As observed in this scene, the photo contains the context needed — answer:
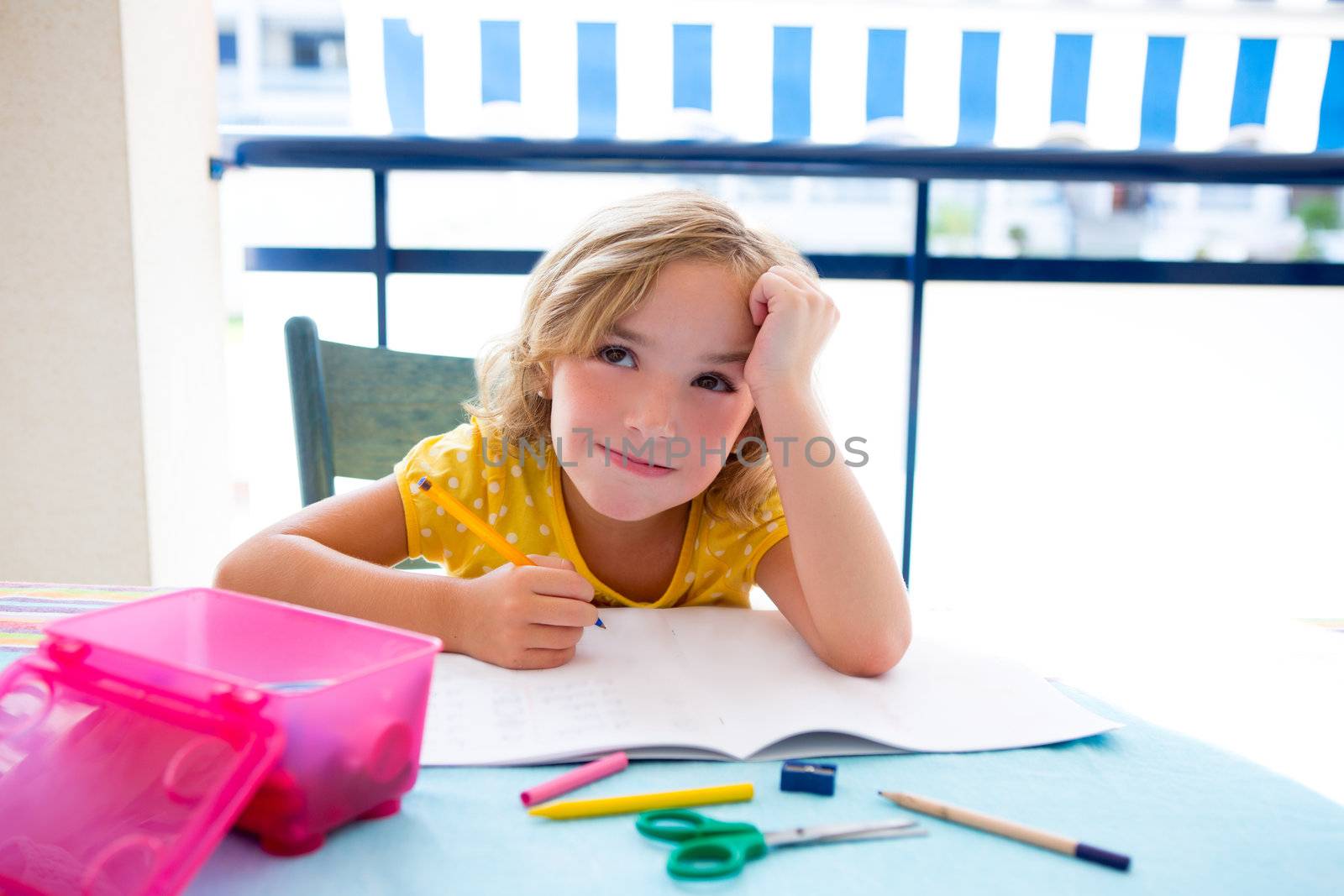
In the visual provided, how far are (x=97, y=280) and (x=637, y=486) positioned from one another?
4.87 ft

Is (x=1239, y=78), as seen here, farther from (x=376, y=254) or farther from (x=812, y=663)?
(x=812, y=663)

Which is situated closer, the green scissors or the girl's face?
the green scissors

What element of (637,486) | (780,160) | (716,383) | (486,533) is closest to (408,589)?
(486,533)

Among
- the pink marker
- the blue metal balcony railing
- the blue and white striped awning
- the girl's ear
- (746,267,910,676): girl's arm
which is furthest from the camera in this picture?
the blue and white striped awning

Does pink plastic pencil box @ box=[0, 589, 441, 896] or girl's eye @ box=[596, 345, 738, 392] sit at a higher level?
girl's eye @ box=[596, 345, 738, 392]

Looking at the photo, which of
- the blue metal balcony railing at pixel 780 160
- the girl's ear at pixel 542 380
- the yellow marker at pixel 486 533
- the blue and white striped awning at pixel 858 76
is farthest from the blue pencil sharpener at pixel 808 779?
the blue and white striped awning at pixel 858 76

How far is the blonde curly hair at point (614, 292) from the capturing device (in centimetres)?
81

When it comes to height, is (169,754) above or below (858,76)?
below

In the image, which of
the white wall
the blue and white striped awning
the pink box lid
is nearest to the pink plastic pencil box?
the pink box lid

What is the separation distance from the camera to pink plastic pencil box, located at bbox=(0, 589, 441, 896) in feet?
1.15

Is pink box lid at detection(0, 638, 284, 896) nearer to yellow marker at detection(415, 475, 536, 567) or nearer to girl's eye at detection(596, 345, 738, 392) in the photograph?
yellow marker at detection(415, 475, 536, 567)

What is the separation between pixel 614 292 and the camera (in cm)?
81

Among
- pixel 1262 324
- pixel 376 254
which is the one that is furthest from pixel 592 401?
pixel 1262 324

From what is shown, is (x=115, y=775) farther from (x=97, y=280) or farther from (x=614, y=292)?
(x=97, y=280)
